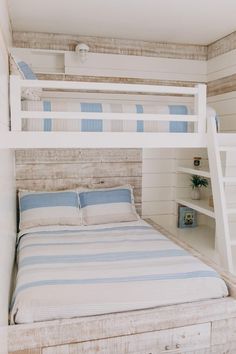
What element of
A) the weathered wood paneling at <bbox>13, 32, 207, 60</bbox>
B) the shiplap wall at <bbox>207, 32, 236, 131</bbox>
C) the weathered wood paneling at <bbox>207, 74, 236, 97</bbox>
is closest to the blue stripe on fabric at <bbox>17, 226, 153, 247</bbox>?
the shiplap wall at <bbox>207, 32, 236, 131</bbox>

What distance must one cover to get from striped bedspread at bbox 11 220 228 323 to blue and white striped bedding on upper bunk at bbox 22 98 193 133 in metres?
0.85

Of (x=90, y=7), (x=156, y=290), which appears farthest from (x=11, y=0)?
(x=156, y=290)

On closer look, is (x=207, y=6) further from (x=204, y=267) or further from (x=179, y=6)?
(x=204, y=267)

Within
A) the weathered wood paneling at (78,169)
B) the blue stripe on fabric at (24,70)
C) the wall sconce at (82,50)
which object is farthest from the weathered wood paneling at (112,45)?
the weathered wood paneling at (78,169)

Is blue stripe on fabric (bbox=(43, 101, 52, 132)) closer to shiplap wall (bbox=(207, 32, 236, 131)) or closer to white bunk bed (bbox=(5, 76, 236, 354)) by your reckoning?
white bunk bed (bbox=(5, 76, 236, 354))

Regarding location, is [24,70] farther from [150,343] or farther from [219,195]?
[150,343]

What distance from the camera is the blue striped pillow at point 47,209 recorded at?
3027 mm

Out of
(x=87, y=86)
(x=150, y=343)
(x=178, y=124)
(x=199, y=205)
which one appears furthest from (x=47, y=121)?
(x=199, y=205)

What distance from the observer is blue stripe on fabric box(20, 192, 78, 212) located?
122 inches

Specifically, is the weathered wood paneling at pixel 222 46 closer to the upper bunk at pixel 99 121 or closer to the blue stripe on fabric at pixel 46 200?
the upper bunk at pixel 99 121

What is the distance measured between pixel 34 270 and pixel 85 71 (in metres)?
2.12

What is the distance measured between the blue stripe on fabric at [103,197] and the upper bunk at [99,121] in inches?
40.1

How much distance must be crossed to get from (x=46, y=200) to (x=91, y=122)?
1113mm

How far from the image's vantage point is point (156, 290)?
1879mm
